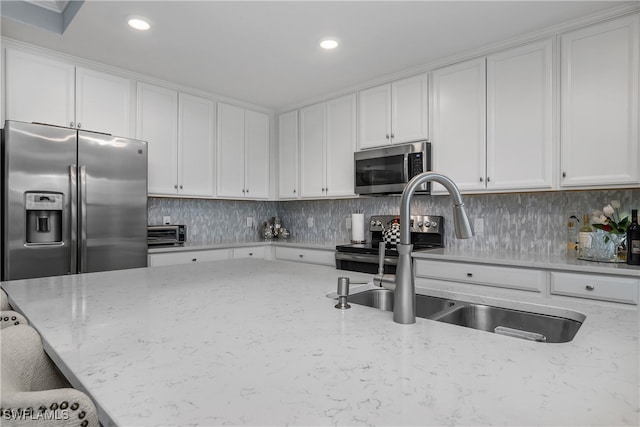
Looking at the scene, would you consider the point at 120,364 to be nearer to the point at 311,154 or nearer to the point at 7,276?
the point at 7,276

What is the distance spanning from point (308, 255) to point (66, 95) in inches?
98.9

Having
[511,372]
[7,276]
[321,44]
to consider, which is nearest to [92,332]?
[511,372]

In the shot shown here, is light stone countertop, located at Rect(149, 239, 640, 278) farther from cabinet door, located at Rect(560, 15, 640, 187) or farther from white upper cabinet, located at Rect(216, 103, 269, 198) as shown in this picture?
white upper cabinet, located at Rect(216, 103, 269, 198)

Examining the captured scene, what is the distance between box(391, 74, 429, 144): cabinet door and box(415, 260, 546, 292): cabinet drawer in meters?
1.12

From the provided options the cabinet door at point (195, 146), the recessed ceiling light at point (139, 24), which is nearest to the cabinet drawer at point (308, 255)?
the cabinet door at point (195, 146)

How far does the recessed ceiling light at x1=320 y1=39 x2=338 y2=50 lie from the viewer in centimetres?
264

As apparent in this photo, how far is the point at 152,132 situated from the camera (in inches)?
133

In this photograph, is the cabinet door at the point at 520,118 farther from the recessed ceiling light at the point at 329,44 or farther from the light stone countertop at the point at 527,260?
the recessed ceiling light at the point at 329,44

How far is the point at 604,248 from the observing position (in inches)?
90.0

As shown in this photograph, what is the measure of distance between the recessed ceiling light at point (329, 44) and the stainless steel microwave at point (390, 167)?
100 cm

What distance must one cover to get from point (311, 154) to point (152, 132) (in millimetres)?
1609

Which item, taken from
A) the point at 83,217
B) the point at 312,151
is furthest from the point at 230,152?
the point at 83,217

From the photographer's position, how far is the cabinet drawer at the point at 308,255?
3.66m

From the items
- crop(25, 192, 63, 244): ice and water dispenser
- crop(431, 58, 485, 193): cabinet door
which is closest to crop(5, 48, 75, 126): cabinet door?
crop(25, 192, 63, 244): ice and water dispenser
